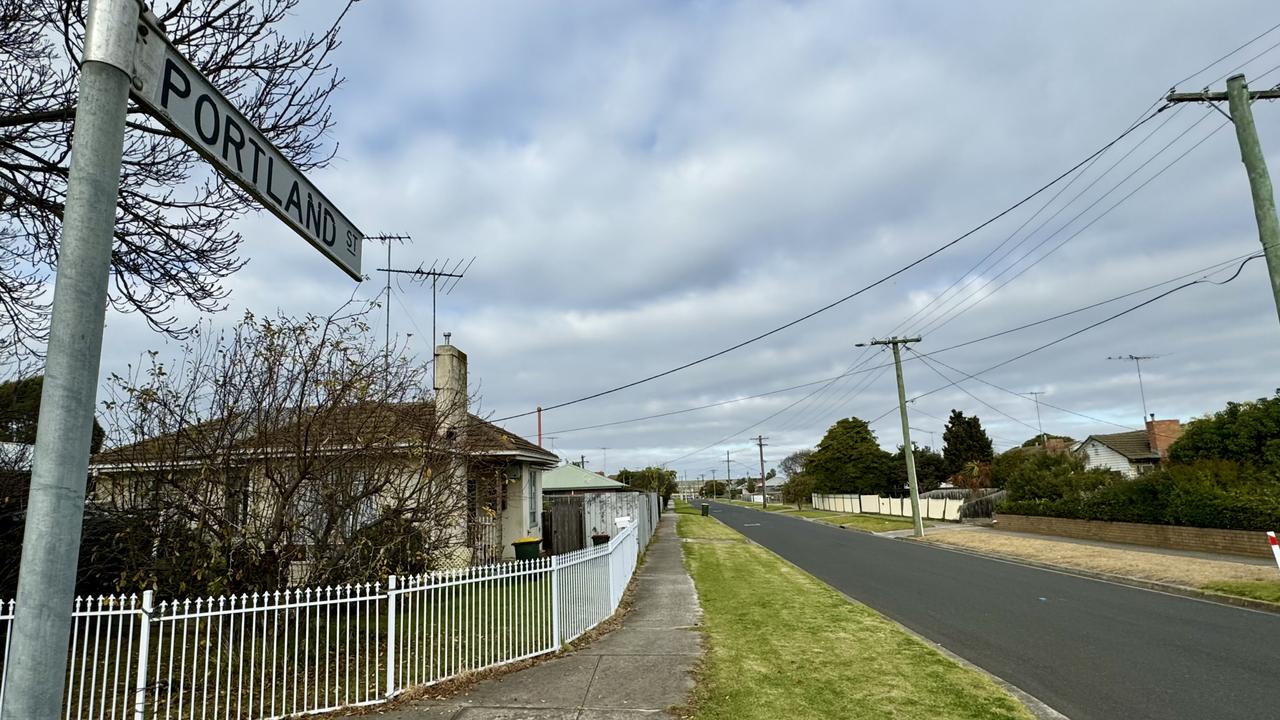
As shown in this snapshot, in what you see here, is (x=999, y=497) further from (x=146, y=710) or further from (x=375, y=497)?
(x=146, y=710)

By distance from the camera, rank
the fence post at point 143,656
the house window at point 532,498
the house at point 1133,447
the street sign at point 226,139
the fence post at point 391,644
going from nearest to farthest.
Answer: the street sign at point 226,139, the fence post at point 143,656, the fence post at point 391,644, the house window at point 532,498, the house at point 1133,447

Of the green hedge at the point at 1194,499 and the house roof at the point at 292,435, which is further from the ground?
the house roof at the point at 292,435

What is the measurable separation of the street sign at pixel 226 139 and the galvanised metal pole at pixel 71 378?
0.09m

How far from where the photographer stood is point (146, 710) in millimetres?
6547

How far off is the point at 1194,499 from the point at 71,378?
25.0 metres

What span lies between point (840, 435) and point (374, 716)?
66.4m

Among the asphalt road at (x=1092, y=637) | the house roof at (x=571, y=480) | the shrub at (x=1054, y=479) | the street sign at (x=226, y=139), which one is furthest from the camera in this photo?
the house roof at (x=571, y=480)

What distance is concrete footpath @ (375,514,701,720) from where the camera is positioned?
634 cm

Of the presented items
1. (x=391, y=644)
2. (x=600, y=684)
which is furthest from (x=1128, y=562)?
(x=391, y=644)

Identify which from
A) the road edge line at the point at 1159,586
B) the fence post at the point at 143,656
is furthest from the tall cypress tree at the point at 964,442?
the fence post at the point at 143,656

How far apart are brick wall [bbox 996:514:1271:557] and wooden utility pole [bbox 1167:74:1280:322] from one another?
10308 millimetres

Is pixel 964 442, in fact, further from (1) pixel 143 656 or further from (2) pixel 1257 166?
(1) pixel 143 656

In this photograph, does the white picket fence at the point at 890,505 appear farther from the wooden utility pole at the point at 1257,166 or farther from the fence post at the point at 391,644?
the fence post at the point at 391,644

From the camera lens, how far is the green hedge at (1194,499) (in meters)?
17.9
